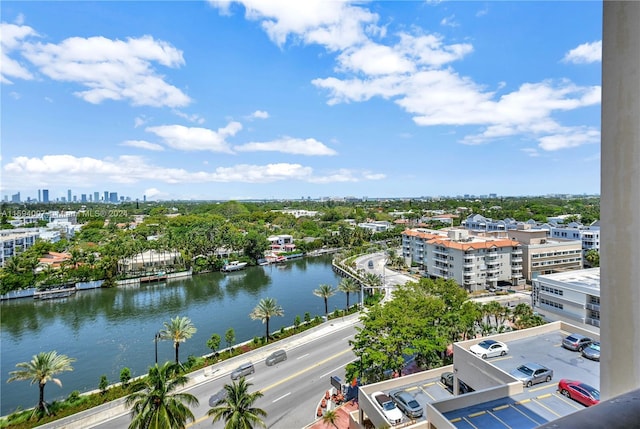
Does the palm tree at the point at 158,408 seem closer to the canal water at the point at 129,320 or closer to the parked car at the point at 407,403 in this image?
the parked car at the point at 407,403

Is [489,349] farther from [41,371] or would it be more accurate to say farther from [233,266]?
[233,266]

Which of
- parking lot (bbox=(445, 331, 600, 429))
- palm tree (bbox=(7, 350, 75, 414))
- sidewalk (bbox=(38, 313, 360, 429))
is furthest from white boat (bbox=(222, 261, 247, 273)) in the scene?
parking lot (bbox=(445, 331, 600, 429))

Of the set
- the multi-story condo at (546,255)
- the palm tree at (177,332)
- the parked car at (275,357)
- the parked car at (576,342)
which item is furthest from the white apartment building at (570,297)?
the palm tree at (177,332)

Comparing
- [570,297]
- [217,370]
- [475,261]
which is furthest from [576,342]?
[475,261]

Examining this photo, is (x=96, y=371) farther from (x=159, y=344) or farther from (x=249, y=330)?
(x=249, y=330)

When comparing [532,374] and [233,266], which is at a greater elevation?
[532,374]
